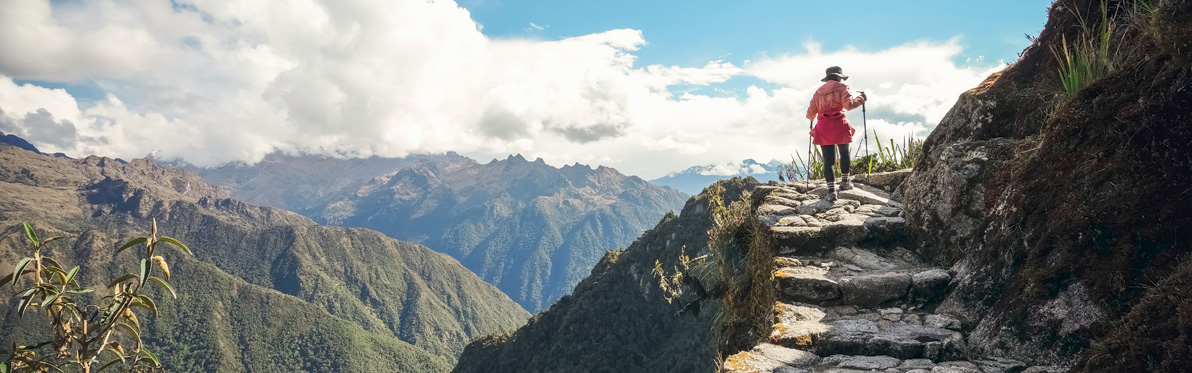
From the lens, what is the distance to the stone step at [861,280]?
7113 mm

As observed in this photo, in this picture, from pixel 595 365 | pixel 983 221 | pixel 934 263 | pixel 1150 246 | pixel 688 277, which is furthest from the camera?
pixel 595 365

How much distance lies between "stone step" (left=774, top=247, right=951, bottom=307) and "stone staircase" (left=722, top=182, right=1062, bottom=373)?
0.01m

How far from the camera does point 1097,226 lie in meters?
5.25

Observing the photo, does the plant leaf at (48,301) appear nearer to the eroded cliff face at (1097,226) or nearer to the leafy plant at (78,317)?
the leafy plant at (78,317)

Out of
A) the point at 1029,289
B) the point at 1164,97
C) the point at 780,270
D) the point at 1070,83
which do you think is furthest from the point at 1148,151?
the point at 780,270

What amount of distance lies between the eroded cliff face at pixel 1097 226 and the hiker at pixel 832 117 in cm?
363

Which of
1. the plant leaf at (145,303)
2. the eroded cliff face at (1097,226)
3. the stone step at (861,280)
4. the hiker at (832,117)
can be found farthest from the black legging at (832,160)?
the plant leaf at (145,303)

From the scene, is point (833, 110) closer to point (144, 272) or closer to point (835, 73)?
point (835, 73)

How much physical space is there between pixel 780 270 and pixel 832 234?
1.38 metres

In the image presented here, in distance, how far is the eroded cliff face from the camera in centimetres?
453

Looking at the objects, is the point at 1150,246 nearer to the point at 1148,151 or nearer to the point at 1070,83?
the point at 1148,151

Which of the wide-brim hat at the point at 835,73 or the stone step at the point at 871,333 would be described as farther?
the wide-brim hat at the point at 835,73

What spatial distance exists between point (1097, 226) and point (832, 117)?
20.9ft

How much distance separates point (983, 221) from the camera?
22.8ft
